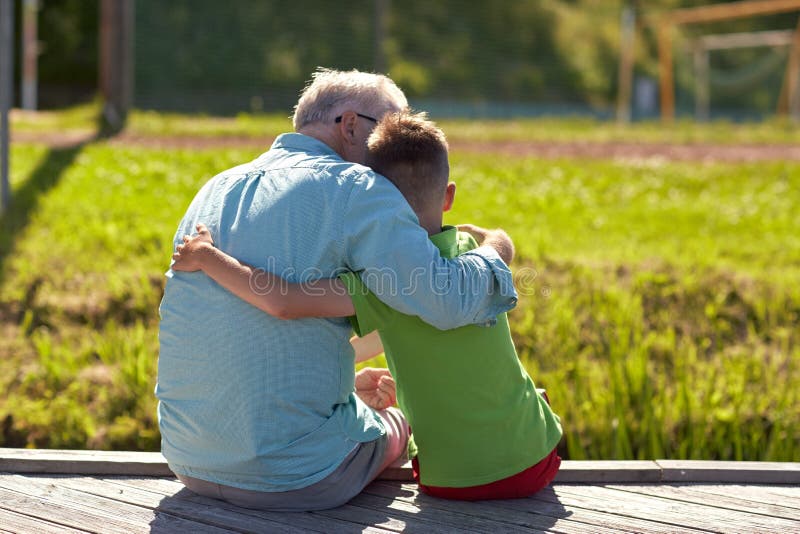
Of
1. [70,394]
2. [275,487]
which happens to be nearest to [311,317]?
[275,487]

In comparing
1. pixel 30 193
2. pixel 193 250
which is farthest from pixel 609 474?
pixel 30 193

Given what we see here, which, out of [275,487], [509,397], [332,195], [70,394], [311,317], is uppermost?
[332,195]

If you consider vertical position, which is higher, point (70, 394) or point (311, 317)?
point (311, 317)

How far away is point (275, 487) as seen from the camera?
2.40 meters

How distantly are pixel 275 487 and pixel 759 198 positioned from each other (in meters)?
6.49

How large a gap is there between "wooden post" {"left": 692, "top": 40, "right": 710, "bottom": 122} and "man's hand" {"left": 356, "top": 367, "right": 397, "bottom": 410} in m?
20.9

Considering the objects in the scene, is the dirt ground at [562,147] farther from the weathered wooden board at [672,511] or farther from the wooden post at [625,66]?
the weathered wooden board at [672,511]

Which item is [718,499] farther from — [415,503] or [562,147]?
[562,147]

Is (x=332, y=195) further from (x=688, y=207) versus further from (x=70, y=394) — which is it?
(x=688, y=207)

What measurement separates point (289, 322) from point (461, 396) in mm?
468

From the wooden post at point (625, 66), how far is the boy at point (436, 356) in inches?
633

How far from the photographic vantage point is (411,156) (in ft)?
7.78

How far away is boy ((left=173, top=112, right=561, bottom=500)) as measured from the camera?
7.50ft

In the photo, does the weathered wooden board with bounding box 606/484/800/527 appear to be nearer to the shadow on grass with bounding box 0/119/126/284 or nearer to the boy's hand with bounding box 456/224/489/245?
the boy's hand with bounding box 456/224/489/245
